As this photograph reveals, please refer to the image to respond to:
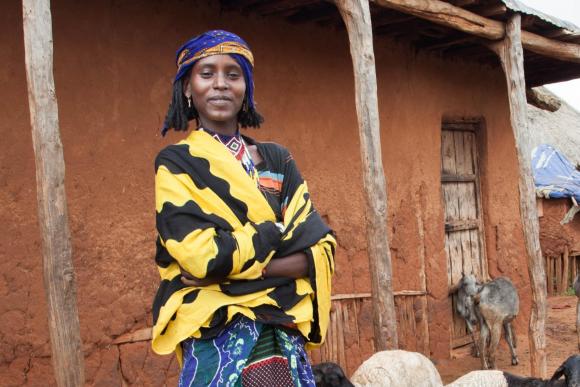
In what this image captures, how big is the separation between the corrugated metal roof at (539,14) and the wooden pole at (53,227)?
3957 millimetres

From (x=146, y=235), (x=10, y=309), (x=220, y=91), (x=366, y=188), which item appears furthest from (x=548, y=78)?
(x=220, y=91)

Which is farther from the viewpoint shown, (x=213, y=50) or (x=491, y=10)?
(x=491, y=10)

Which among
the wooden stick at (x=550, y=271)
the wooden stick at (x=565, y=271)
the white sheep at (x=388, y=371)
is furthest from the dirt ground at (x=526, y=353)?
the white sheep at (x=388, y=371)

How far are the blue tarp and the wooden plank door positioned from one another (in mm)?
5067

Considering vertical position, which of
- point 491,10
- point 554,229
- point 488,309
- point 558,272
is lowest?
point 558,272

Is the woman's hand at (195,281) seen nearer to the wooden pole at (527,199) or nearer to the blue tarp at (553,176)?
the wooden pole at (527,199)

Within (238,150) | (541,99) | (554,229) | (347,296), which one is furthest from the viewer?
(554,229)

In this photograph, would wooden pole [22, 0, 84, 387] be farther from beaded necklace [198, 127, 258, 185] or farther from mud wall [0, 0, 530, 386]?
mud wall [0, 0, 530, 386]

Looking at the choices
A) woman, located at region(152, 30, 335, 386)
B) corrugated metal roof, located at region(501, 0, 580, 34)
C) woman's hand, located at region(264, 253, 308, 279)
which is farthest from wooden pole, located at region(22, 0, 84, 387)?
corrugated metal roof, located at region(501, 0, 580, 34)

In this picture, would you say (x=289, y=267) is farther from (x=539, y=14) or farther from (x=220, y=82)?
(x=539, y=14)

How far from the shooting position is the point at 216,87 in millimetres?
2033

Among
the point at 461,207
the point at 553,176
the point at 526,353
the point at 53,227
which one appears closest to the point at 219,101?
the point at 53,227

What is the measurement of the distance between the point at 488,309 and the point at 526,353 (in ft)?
4.13

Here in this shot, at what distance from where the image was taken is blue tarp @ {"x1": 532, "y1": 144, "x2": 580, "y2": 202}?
495 inches
